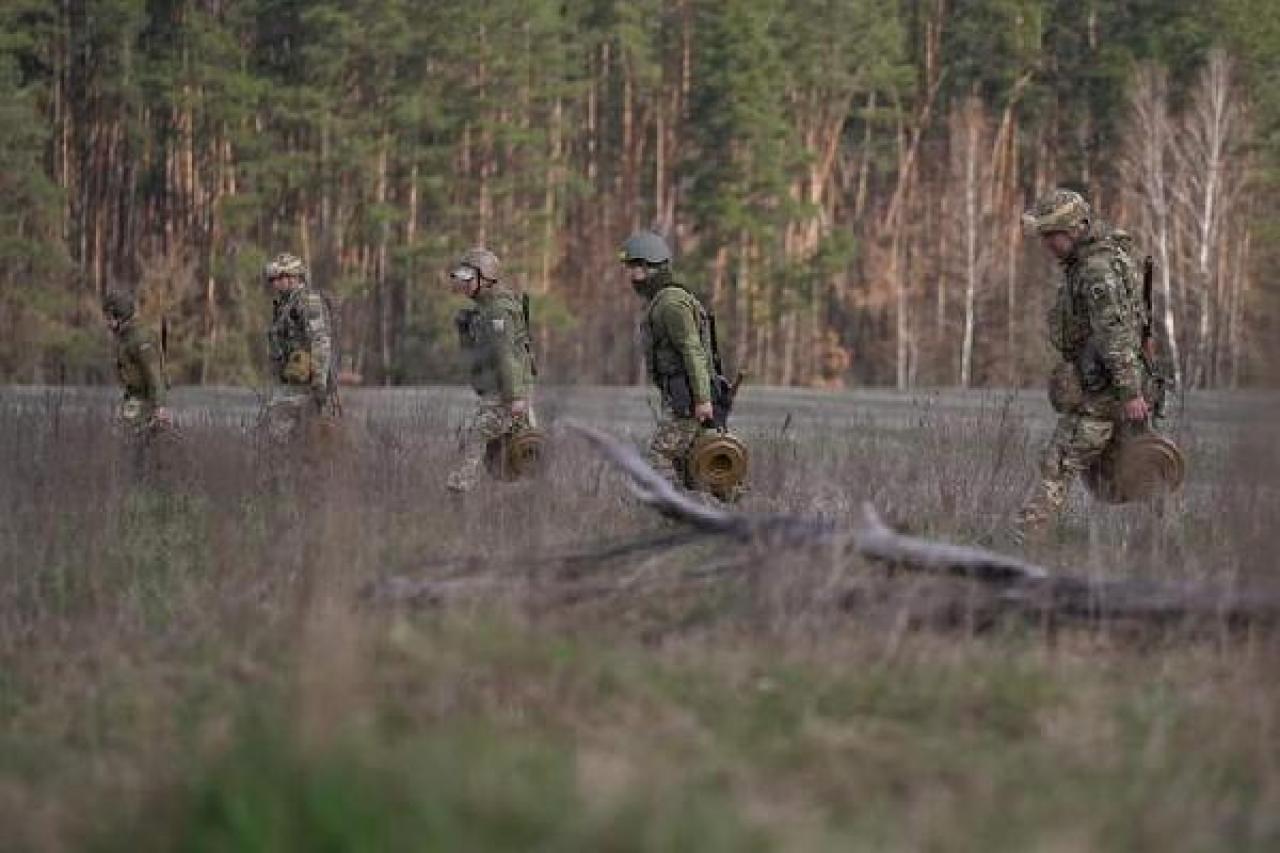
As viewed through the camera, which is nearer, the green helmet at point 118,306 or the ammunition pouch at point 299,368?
the ammunition pouch at point 299,368

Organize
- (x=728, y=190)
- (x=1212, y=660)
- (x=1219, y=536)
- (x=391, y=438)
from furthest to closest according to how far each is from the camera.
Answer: (x=728, y=190), (x=391, y=438), (x=1219, y=536), (x=1212, y=660)

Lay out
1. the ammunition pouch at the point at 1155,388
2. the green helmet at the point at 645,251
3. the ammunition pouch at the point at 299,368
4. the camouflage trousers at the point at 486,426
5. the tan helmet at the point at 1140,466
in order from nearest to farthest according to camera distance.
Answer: the tan helmet at the point at 1140,466 → the ammunition pouch at the point at 1155,388 → the green helmet at the point at 645,251 → the camouflage trousers at the point at 486,426 → the ammunition pouch at the point at 299,368

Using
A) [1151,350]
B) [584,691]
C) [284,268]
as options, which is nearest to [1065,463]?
[1151,350]

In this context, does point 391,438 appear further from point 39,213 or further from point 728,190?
point 728,190

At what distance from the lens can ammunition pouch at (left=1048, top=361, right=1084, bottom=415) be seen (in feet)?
29.9

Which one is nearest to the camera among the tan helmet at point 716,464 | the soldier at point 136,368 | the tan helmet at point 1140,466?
the tan helmet at point 1140,466

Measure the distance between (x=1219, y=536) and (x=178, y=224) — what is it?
37.3 meters

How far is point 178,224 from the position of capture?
43.1 meters

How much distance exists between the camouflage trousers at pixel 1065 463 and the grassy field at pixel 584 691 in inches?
9.5

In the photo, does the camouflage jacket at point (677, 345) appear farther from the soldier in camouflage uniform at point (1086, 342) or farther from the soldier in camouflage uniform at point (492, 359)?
the soldier in camouflage uniform at point (1086, 342)

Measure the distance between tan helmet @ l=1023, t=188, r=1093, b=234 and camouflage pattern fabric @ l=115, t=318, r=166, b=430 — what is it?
5922mm

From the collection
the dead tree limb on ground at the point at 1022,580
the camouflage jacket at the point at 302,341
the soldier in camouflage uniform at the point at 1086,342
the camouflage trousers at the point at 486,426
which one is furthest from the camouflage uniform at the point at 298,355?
the dead tree limb on ground at the point at 1022,580

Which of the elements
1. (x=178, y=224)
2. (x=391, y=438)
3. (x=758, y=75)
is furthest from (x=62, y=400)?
(x=758, y=75)

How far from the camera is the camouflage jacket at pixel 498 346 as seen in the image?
10750mm
